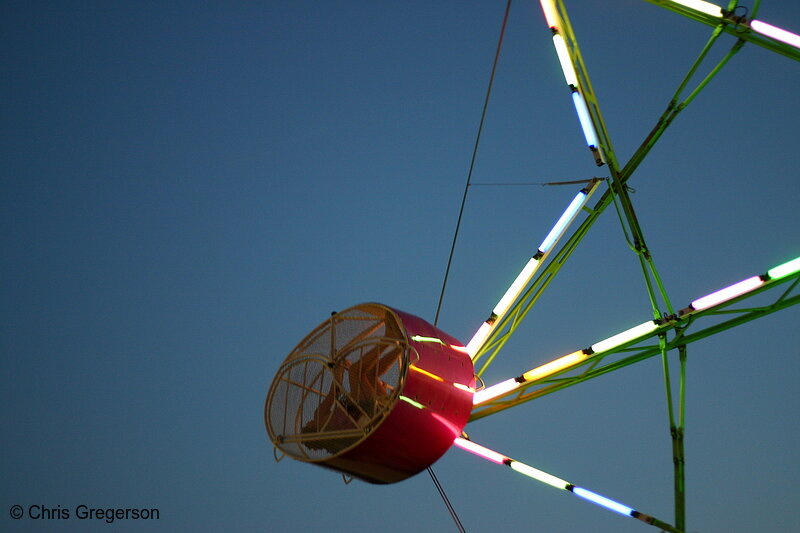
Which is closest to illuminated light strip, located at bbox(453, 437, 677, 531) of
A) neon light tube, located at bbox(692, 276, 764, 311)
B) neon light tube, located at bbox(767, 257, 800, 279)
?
neon light tube, located at bbox(692, 276, 764, 311)

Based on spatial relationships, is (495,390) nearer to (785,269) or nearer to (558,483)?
(558,483)

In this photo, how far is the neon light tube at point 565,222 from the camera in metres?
13.8

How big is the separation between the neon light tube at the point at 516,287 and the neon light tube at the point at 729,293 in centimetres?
268

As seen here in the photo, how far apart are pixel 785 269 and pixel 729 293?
0.77 meters

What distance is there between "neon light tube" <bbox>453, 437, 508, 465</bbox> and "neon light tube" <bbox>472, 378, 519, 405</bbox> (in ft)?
2.11

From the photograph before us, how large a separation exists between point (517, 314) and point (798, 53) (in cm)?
542

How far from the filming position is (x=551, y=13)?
12.5m

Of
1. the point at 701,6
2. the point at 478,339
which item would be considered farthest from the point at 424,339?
the point at 701,6

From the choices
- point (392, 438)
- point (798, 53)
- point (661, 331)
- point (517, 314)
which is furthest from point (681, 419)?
point (798, 53)

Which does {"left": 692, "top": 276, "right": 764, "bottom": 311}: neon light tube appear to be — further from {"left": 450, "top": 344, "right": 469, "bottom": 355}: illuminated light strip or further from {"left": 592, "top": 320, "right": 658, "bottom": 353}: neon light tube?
{"left": 450, "top": 344, "right": 469, "bottom": 355}: illuminated light strip

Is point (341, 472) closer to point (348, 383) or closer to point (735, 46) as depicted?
point (348, 383)

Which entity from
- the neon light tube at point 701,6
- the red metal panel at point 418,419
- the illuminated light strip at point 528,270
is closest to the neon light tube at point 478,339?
the illuminated light strip at point 528,270

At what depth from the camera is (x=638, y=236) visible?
42.8 ft

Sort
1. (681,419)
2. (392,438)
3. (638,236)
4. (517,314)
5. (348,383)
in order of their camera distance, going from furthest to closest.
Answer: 1. (517,314)
2. (638,236)
3. (681,419)
4. (348,383)
5. (392,438)
